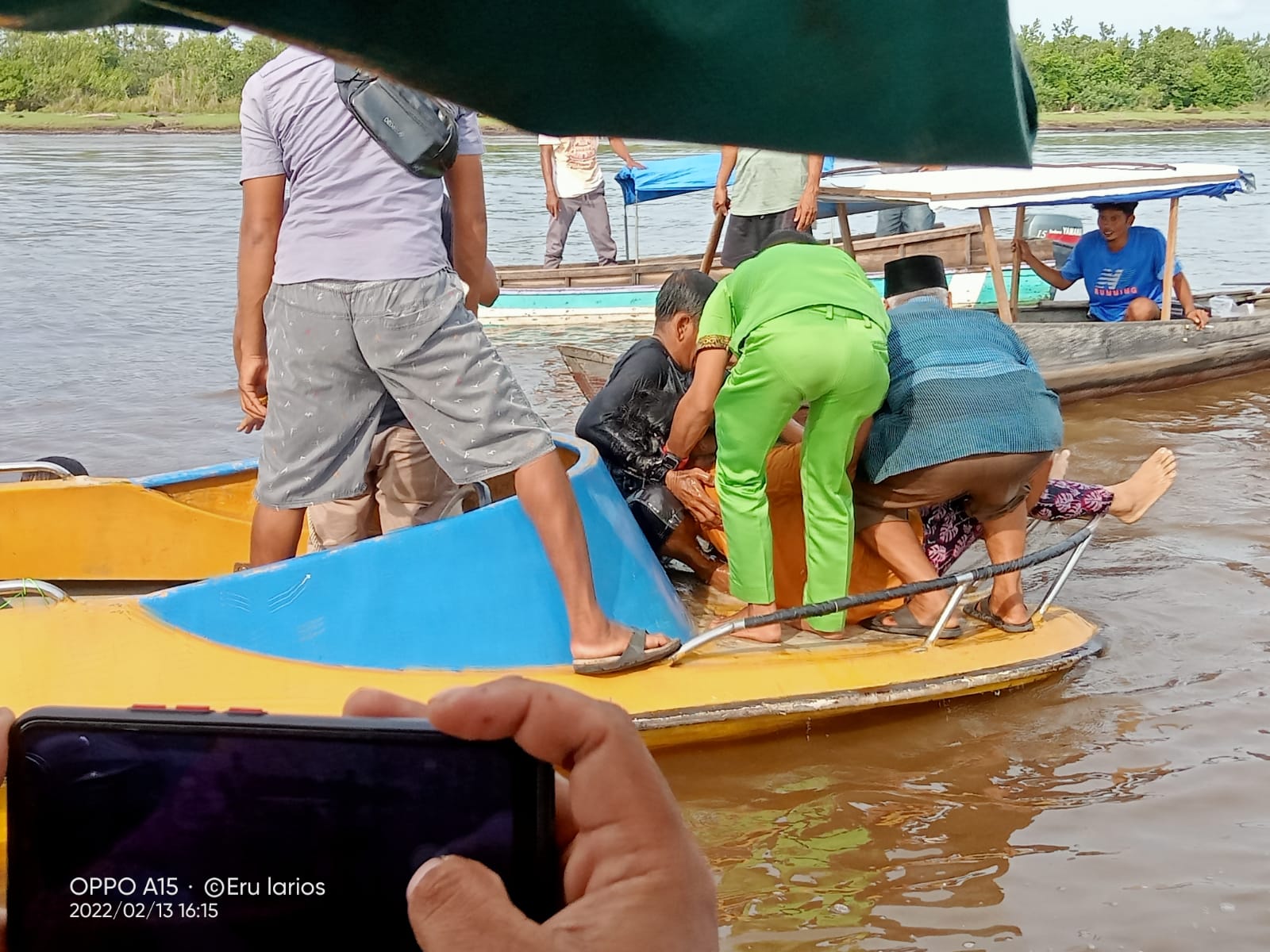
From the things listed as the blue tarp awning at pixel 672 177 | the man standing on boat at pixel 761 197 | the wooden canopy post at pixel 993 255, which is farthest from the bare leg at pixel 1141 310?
the blue tarp awning at pixel 672 177

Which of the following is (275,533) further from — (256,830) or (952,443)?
(256,830)

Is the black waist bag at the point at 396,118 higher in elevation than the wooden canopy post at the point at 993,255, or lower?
higher

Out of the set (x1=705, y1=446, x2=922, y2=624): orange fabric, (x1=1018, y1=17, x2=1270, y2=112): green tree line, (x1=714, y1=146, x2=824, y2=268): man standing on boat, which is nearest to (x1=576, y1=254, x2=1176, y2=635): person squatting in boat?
(x1=705, y1=446, x2=922, y2=624): orange fabric

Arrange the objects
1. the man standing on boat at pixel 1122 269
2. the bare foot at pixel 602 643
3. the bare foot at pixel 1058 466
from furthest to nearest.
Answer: the man standing on boat at pixel 1122 269 → the bare foot at pixel 1058 466 → the bare foot at pixel 602 643

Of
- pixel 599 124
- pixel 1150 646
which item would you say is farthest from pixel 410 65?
pixel 1150 646

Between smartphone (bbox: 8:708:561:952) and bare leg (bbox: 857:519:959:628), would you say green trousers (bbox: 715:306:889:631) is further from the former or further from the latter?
smartphone (bbox: 8:708:561:952)

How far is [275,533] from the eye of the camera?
3641 millimetres

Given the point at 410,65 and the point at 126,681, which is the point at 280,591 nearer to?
the point at 126,681

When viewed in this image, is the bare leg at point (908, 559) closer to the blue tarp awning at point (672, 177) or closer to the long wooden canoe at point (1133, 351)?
the long wooden canoe at point (1133, 351)

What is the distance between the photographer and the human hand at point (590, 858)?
0.96 metres

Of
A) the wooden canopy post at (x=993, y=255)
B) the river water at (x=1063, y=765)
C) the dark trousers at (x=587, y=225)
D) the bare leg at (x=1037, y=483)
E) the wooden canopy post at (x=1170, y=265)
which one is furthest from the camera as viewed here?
the dark trousers at (x=587, y=225)

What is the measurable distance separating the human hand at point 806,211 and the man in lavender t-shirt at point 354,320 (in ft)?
16.3

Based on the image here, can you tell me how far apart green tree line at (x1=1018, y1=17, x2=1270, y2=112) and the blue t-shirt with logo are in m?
36.4

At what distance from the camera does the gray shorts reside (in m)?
3.38
